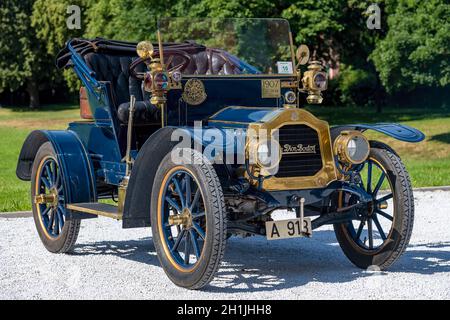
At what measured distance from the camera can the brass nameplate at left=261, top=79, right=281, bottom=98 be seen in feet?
26.0

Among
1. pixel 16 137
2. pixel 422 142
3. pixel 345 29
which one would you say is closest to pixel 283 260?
pixel 422 142

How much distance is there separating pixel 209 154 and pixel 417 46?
55.5 feet

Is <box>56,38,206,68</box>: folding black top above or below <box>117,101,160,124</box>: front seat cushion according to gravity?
above

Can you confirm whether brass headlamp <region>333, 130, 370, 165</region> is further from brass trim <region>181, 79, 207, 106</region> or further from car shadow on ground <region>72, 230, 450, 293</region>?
brass trim <region>181, 79, 207, 106</region>

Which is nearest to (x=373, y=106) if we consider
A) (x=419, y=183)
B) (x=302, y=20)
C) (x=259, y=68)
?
(x=302, y=20)

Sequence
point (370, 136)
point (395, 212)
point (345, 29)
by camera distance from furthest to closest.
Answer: point (345, 29) < point (370, 136) < point (395, 212)

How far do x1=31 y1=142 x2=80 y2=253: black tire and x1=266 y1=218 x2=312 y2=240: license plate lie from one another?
2.36 m

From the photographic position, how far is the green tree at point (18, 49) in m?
49.1

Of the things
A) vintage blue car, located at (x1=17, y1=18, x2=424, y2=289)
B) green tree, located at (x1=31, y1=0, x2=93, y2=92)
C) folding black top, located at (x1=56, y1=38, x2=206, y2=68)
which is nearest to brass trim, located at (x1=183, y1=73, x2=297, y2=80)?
vintage blue car, located at (x1=17, y1=18, x2=424, y2=289)

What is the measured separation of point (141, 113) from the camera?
25.5 feet

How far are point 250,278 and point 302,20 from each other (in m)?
21.7

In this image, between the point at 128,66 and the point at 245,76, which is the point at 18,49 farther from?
the point at 245,76
